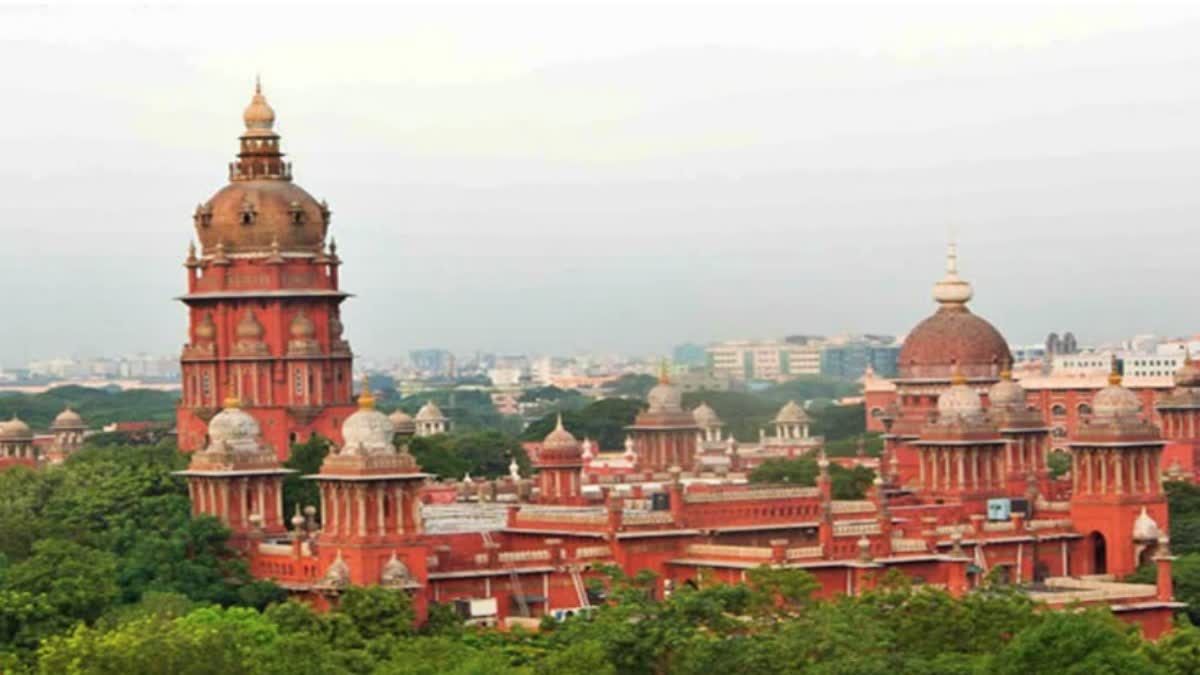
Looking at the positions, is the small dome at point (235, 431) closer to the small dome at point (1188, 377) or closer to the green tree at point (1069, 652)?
the green tree at point (1069, 652)

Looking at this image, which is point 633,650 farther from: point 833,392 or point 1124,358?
point 1124,358

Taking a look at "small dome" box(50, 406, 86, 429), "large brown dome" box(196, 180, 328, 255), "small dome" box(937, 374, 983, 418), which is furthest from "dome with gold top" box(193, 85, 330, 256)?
"small dome" box(50, 406, 86, 429)

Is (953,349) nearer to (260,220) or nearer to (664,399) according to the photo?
(664,399)

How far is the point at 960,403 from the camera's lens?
2744 inches

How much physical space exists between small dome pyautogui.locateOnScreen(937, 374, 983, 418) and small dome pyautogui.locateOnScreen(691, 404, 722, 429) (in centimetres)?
3322

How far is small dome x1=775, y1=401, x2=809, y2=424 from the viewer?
4343 inches

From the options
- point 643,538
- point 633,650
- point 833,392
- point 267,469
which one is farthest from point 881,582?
point 833,392

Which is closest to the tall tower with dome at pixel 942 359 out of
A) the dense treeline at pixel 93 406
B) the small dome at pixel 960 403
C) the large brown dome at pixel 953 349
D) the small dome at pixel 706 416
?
the large brown dome at pixel 953 349

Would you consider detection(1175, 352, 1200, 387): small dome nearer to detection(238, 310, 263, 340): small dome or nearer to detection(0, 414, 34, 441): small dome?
detection(238, 310, 263, 340): small dome

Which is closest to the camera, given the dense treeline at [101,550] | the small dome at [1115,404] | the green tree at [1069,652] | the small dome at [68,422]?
the green tree at [1069,652]

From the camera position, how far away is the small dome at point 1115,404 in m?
65.7

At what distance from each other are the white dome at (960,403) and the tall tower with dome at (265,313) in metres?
14.9

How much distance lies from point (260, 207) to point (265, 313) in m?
2.65

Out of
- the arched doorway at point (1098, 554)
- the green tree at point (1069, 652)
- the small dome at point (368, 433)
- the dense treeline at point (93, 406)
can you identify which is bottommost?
the green tree at point (1069, 652)
